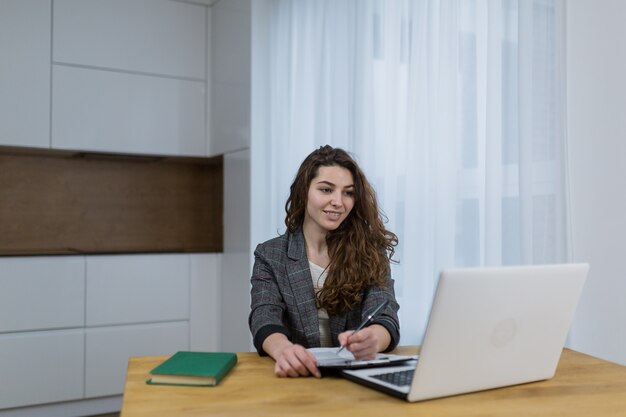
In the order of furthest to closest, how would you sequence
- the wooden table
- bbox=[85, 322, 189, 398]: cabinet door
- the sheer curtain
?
1. bbox=[85, 322, 189, 398]: cabinet door
2. the sheer curtain
3. the wooden table

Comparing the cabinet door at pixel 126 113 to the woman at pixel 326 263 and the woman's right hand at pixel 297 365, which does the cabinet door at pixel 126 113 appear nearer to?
the woman at pixel 326 263

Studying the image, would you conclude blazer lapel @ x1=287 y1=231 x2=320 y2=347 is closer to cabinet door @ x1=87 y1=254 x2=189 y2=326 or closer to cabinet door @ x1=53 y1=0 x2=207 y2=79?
cabinet door @ x1=87 y1=254 x2=189 y2=326

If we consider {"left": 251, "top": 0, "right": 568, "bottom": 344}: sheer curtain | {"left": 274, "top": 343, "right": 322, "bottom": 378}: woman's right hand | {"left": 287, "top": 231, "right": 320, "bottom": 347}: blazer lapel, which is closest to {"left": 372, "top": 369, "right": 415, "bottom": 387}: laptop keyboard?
{"left": 274, "top": 343, "right": 322, "bottom": 378}: woman's right hand

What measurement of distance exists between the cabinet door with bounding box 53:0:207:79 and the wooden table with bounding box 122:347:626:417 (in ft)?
9.31

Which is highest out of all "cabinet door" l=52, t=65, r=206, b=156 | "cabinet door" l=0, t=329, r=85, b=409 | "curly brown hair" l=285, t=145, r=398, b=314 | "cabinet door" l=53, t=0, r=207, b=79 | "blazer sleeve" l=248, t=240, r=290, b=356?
"cabinet door" l=53, t=0, r=207, b=79

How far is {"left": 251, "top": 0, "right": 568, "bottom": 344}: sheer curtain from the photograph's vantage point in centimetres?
204

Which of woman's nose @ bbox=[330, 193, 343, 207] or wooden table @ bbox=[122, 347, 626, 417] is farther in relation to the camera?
woman's nose @ bbox=[330, 193, 343, 207]

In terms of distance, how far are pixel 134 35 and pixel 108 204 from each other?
112 centimetres

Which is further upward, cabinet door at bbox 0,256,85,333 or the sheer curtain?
the sheer curtain

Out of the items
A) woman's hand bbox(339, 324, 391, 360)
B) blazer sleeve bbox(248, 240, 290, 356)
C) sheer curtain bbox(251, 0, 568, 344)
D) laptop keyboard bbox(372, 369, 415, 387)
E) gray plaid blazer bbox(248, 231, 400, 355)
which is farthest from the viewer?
sheer curtain bbox(251, 0, 568, 344)

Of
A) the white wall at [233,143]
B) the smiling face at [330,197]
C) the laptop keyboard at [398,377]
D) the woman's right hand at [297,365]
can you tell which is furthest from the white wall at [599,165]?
the white wall at [233,143]

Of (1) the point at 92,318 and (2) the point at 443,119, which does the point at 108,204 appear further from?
(2) the point at 443,119

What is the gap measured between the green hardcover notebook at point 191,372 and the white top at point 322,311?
1.93ft

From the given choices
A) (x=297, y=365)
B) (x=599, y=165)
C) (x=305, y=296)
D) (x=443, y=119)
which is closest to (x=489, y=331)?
(x=297, y=365)
